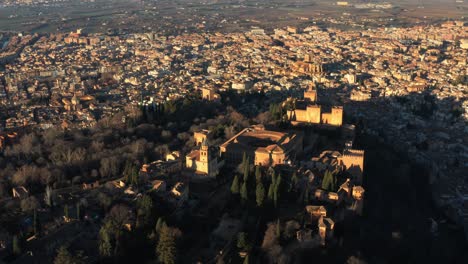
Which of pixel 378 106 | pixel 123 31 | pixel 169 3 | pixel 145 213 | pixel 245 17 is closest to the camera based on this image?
pixel 145 213

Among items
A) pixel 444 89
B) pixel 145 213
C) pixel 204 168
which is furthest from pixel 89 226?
pixel 444 89

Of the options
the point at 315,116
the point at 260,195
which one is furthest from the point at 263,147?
the point at 315,116

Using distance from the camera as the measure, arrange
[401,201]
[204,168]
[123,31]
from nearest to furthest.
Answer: [204,168], [401,201], [123,31]

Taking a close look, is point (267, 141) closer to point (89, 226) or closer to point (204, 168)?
point (204, 168)

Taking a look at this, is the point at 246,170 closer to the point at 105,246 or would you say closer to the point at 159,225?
the point at 159,225

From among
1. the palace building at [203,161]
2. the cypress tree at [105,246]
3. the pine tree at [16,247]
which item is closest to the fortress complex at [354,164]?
the palace building at [203,161]

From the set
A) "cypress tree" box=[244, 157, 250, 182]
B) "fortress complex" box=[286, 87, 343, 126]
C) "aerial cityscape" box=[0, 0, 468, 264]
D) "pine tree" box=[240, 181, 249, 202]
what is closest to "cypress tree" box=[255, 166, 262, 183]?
"aerial cityscape" box=[0, 0, 468, 264]

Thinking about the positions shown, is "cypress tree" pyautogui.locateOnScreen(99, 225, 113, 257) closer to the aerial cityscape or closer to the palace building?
the aerial cityscape
